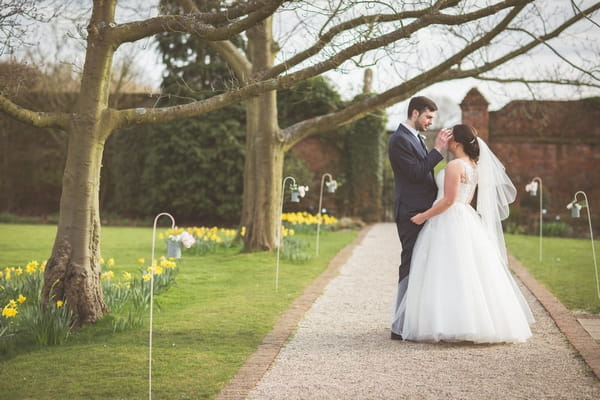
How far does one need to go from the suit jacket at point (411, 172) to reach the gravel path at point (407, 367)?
129 centimetres

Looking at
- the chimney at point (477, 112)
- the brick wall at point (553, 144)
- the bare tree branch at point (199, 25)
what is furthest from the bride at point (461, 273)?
the brick wall at point (553, 144)

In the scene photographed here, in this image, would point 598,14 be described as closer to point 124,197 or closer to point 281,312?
point 281,312

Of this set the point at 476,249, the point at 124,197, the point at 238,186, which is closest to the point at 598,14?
the point at 476,249

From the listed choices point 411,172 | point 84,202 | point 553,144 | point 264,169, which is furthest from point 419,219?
point 553,144

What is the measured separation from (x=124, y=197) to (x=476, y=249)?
20851 mm

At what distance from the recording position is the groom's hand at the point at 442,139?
20.4 ft

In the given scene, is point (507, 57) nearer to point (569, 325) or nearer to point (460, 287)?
point (569, 325)

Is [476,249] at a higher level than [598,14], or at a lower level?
lower

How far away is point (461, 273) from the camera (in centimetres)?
599

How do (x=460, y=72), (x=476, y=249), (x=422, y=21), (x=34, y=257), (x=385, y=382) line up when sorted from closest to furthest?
(x=385, y=382)
(x=476, y=249)
(x=422, y=21)
(x=460, y=72)
(x=34, y=257)

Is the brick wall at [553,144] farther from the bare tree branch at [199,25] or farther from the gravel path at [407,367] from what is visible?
the bare tree branch at [199,25]

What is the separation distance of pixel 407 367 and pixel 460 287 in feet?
3.48

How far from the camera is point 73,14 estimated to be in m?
9.83

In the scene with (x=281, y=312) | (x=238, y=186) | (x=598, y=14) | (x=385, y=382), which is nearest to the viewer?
(x=385, y=382)
